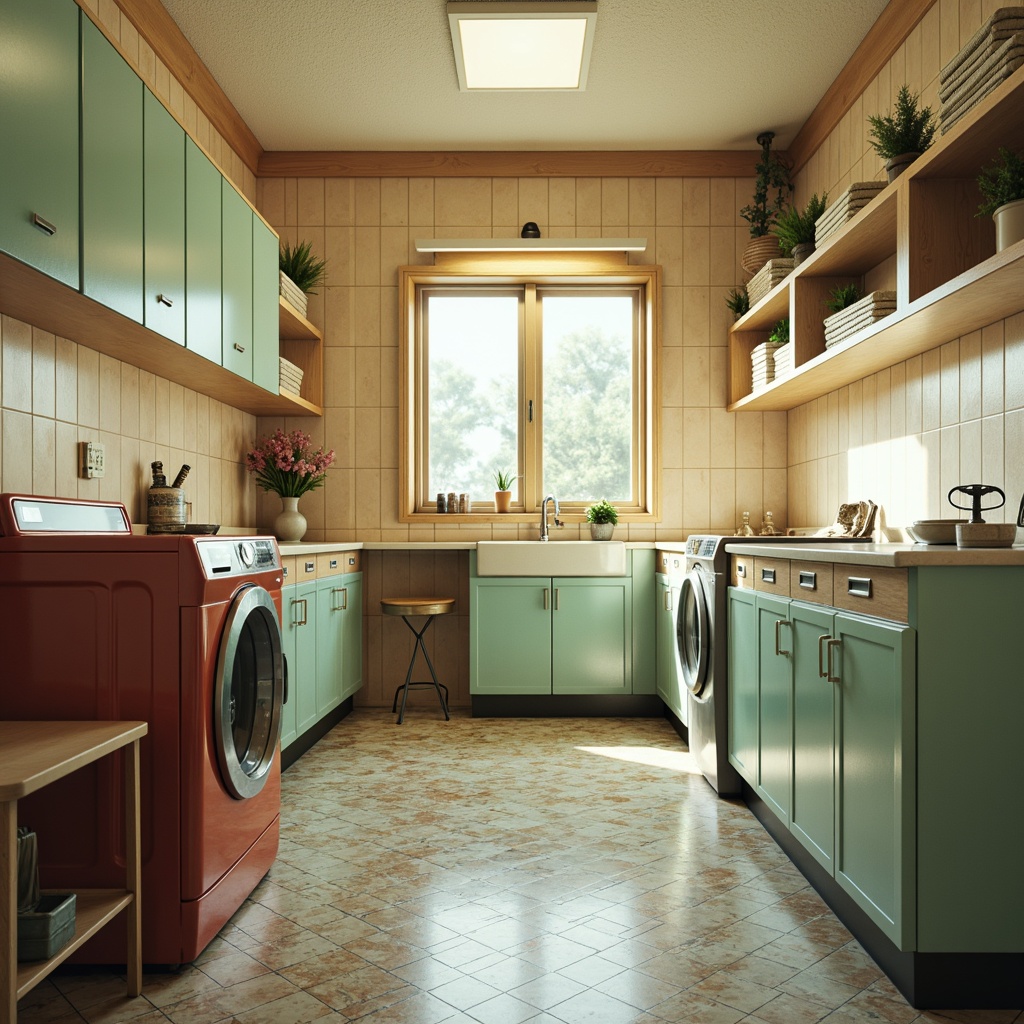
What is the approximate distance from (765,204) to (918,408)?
1.92m

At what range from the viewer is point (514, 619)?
434cm

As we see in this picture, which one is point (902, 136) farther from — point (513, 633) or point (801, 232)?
point (513, 633)

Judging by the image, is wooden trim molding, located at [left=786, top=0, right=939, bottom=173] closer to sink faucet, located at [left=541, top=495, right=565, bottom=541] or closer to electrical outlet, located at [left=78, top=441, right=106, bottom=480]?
sink faucet, located at [left=541, top=495, right=565, bottom=541]

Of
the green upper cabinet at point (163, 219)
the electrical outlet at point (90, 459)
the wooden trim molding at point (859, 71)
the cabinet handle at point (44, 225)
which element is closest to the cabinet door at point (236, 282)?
the green upper cabinet at point (163, 219)

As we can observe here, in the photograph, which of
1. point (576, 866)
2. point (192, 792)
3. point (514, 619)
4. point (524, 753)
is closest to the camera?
point (192, 792)

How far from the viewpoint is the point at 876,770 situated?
178cm

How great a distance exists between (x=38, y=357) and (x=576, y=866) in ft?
7.02

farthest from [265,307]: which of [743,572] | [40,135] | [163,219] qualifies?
[743,572]

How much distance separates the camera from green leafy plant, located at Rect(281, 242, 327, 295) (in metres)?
4.46

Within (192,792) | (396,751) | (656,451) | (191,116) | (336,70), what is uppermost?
(336,70)

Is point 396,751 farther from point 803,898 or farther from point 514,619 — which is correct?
point 803,898

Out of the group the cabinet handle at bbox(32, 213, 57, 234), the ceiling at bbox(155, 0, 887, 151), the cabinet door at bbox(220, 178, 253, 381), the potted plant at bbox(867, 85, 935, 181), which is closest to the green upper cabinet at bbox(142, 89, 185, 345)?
the cabinet door at bbox(220, 178, 253, 381)

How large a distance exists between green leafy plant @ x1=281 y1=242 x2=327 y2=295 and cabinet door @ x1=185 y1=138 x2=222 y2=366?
1.32m

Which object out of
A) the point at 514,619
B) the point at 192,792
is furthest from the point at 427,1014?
the point at 514,619
